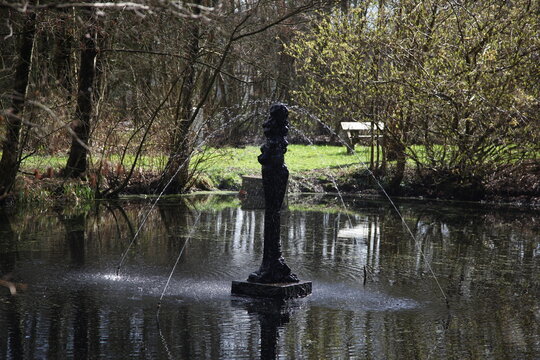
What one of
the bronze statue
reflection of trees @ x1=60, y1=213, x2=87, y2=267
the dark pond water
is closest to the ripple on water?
the dark pond water

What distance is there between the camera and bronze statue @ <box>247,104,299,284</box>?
9.37 metres

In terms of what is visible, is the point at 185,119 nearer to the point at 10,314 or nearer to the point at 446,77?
the point at 446,77

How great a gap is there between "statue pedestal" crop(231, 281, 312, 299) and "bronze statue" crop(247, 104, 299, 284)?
0.44 ft

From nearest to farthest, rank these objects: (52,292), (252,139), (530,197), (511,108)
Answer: (52,292), (511,108), (530,197), (252,139)

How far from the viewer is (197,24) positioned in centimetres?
1972

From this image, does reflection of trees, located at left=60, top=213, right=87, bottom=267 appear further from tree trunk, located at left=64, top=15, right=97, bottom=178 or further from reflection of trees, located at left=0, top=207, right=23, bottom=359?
tree trunk, located at left=64, top=15, right=97, bottom=178

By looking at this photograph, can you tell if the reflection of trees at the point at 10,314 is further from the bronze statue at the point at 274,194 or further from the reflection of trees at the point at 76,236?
the bronze statue at the point at 274,194

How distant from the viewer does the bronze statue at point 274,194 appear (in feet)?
30.7

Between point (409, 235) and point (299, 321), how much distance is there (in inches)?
292

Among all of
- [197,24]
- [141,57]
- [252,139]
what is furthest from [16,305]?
[252,139]

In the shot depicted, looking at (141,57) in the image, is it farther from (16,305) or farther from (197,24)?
(16,305)

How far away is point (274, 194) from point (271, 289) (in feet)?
3.46

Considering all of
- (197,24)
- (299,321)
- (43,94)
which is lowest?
(299,321)

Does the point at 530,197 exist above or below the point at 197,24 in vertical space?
below
